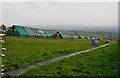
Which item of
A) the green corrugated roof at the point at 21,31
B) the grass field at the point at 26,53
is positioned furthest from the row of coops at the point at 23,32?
the grass field at the point at 26,53

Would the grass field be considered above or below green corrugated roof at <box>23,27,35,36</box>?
below

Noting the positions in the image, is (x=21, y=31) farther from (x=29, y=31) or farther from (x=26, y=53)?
(x=26, y=53)

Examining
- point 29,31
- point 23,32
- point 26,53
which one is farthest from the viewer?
point 29,31

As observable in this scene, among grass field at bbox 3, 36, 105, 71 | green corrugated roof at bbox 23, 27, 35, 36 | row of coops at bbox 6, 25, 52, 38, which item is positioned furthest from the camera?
green corrugated roof at bbox 23, 27, 35, 36

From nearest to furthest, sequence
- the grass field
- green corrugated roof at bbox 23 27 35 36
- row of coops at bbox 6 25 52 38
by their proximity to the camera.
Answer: the grass field → row of coops at bbox 6 25 52 38 → green corrugated roof at bbox 23 27 35 36

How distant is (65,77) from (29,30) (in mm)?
40581

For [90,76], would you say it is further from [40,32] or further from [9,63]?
[40,32]

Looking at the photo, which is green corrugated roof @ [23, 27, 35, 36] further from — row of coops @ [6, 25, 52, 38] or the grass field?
the grass field

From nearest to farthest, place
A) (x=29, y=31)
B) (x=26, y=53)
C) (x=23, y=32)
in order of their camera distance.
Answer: (x=26, y=53), (x=23, y=32), (x=29, y=31)

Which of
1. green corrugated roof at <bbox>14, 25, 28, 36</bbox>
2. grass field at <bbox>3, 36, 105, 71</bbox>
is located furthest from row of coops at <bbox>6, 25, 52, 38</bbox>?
grass field at <bbox>3, 36, 105, 71</bbox>

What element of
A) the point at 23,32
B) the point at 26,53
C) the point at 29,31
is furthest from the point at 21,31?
the point at 26,53

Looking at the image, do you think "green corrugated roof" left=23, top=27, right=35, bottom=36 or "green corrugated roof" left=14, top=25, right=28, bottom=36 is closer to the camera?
"green corrugated roof" left=14, top=25, right=28, bottom=36

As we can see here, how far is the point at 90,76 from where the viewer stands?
10.9 m

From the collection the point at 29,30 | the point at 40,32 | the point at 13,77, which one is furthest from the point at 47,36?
the point at 13,77
